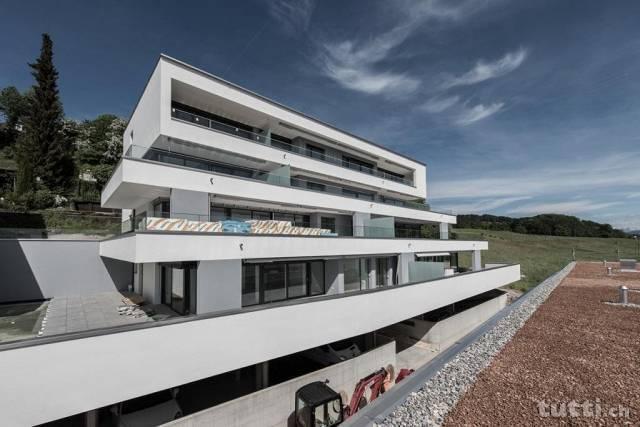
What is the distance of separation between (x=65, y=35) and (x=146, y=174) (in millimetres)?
9758

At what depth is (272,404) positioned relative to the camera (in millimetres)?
8680

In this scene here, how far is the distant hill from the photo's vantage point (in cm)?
8181

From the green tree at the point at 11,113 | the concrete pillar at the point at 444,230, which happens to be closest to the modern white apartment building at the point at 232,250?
the concrete pillar at the point at 444,230

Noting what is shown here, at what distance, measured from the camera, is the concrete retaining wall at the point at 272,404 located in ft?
24.7

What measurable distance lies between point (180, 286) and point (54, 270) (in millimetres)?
8125

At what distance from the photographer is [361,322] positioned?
444 inches

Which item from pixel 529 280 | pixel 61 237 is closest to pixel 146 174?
pixel 61 237

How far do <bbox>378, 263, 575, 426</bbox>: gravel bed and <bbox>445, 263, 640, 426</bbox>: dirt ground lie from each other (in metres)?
0.19

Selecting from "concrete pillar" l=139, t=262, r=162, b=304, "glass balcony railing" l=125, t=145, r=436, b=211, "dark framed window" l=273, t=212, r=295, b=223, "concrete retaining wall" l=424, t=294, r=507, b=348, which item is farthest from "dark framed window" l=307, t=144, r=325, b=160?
"concrete retaining wall" l=424, t=294, r=507, b=348

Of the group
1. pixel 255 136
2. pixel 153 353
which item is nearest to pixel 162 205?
pixel 255 136

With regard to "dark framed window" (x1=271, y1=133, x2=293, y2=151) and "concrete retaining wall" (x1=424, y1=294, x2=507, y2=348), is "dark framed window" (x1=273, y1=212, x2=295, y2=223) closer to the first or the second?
"dark framed window" (x1=271, y1=133, x2=293, y2=151)

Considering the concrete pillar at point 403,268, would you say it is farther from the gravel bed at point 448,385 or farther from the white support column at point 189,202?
the white support column at point 189,202

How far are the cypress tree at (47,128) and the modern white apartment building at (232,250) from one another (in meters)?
19.5

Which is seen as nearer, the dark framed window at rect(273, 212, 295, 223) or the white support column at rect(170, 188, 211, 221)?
the white support column at rect(170, 188, 211, 221)
